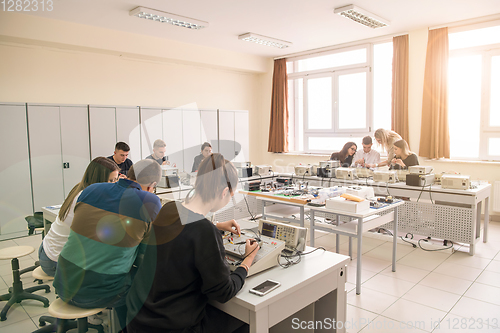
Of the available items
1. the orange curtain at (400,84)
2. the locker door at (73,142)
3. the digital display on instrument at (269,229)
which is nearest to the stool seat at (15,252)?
Result: the digital display on instrument at (269,229)

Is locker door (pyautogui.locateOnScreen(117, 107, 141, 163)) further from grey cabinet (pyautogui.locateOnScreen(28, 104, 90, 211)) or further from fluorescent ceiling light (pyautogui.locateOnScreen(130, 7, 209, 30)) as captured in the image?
fluorescent ceiling light (pyautogui.locateOnScreen(130, 7, 209, 30))

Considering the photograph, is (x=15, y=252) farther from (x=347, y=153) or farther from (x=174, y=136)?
(x=347, y=153)

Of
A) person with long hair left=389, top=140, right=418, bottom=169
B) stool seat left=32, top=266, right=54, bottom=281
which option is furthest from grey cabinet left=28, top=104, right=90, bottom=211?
person with long hair left=389, top=140, right=418, bottom=169

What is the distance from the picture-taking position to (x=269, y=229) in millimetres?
1980

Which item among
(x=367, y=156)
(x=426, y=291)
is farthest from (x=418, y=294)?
(x=367, y=156)

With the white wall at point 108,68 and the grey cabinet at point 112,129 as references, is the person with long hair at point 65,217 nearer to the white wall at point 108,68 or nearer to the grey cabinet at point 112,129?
the grey cabinet at point 112,129

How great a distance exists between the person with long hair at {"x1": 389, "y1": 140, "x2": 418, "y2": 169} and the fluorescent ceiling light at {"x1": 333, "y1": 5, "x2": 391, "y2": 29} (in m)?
1.85

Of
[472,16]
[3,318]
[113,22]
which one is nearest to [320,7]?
[472,16]

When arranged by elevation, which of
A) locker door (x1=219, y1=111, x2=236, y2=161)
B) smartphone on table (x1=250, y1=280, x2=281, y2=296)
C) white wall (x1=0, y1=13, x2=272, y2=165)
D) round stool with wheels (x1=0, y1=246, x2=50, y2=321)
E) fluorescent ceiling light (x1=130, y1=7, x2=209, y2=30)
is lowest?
round stool with wheels (x1=0, y1=246, x2=50, y2=321)

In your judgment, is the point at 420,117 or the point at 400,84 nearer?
the point at 420,117

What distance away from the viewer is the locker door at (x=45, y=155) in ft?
15.0

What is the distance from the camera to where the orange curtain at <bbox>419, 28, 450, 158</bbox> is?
207 inches

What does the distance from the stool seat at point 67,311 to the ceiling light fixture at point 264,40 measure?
4.90 meters

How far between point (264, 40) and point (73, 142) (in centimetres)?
358
